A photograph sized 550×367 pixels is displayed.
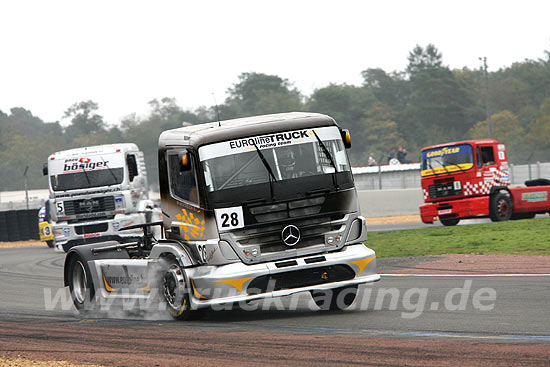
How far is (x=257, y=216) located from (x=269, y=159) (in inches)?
26.8

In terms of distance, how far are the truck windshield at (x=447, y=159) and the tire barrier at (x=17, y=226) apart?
16.3m

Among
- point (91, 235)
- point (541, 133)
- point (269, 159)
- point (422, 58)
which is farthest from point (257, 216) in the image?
point (422, 58)

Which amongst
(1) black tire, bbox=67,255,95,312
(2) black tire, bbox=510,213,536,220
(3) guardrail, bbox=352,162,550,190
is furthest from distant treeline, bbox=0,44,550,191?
(1) black tire, bbox=67,255,95,312

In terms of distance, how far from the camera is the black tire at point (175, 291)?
966cm

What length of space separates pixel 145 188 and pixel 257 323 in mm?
16541

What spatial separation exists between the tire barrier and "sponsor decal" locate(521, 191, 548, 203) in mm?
18611

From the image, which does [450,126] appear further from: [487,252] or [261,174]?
[261,174]

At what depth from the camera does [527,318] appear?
8.62 m

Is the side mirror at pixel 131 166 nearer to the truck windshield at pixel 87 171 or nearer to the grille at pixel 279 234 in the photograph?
the truck windshield at pixel 87 171

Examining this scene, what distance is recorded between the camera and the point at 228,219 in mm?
9391

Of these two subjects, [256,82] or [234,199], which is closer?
[234,199]

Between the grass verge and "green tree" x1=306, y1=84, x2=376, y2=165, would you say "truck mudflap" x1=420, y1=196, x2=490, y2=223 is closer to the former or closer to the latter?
the grass verge

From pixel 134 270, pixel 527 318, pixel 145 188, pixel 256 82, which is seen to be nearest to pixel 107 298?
pixel 134 270

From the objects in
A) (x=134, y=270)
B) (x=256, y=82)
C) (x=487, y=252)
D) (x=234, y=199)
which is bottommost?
(x=487, y=252)
